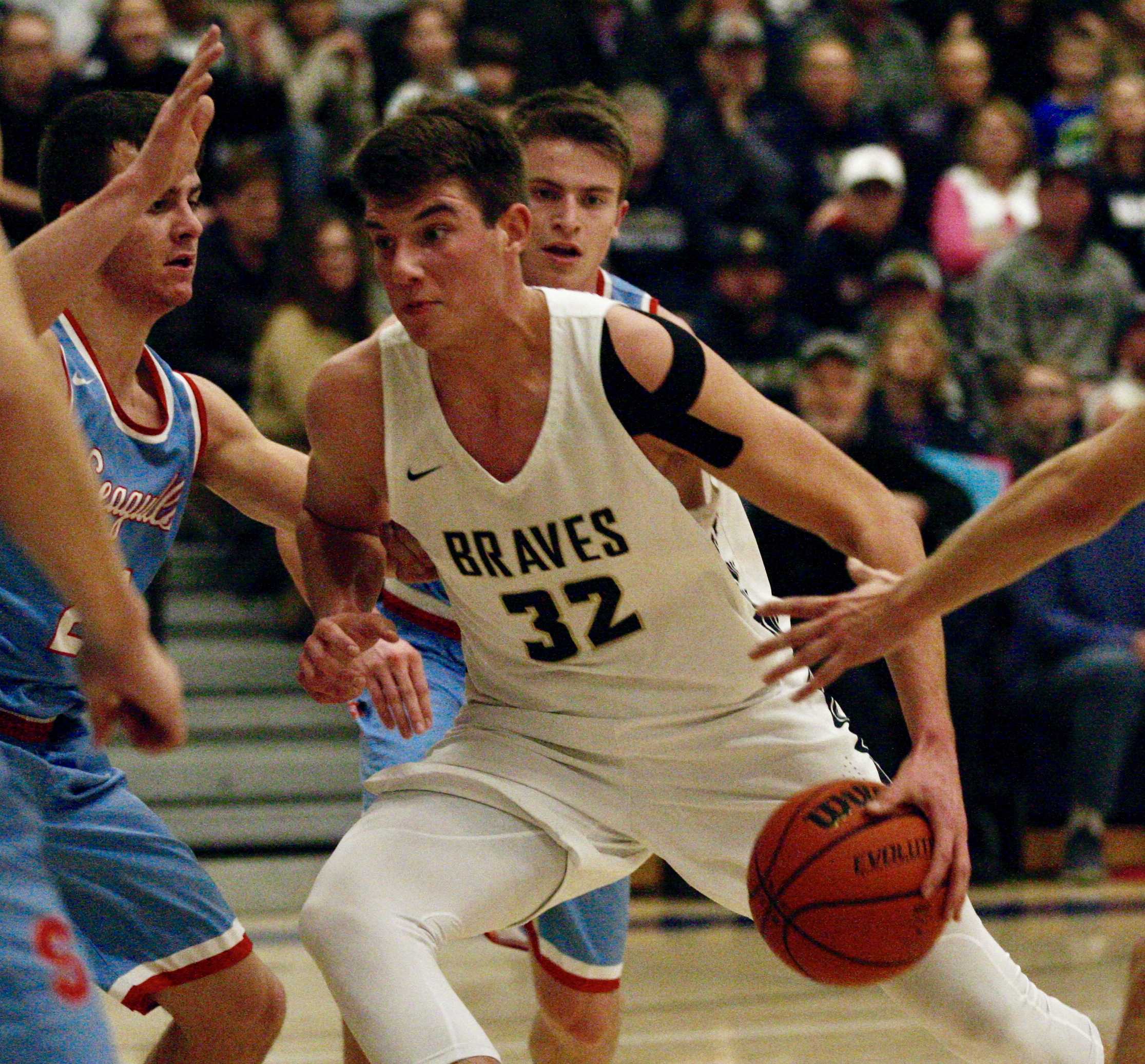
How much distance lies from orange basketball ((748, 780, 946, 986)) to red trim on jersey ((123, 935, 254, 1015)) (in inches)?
44.9

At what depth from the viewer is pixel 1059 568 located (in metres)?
8.40

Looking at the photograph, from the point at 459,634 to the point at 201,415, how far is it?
3.02 feet

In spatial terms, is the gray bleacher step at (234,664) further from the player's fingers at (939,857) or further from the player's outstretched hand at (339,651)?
the player's fingers at (939,857)

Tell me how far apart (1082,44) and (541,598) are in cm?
915

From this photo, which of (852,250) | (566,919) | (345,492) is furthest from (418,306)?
(852,250)

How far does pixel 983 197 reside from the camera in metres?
10.7

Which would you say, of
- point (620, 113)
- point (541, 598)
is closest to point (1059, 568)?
point (620, 113)

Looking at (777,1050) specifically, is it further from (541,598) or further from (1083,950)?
(541,598)

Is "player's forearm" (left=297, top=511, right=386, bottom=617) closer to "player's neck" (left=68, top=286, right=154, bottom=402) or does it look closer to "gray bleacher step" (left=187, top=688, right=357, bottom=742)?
"player's neck" (left=68, top=286, right=154, bottom=402)

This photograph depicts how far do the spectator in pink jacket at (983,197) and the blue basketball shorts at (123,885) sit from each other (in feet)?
24.9

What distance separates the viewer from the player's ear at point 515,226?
3646 millimetres

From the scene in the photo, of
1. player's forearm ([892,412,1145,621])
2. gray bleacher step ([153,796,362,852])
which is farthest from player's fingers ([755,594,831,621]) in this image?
gray bleacher step ([153,796,362,852])

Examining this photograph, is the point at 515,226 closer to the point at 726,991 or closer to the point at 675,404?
the point at 675,404

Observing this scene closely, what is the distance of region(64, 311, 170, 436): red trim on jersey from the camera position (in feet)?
12.5
